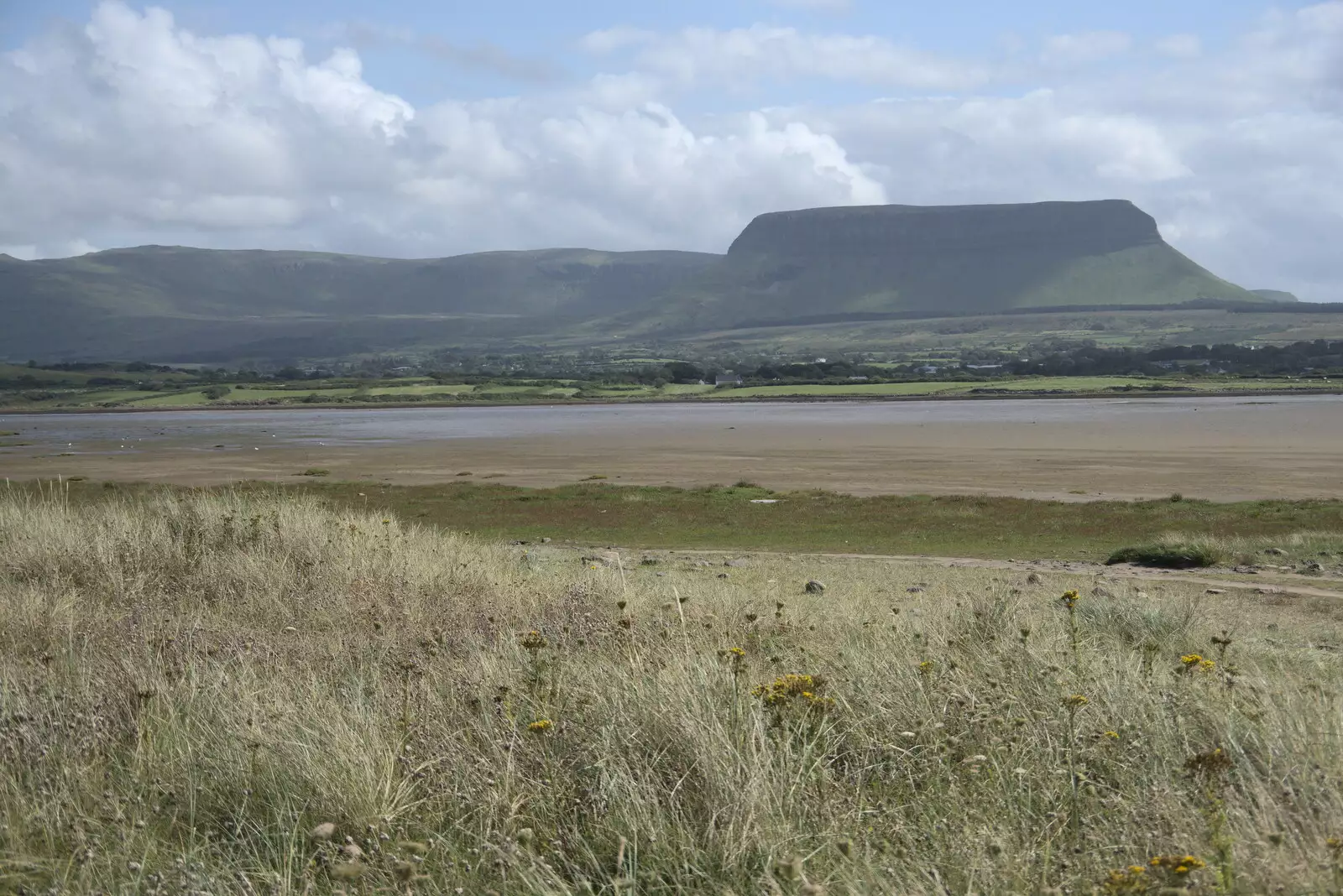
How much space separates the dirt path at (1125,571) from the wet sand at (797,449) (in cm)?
1176

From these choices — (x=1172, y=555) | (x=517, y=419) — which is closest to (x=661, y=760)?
(x=1172, y=555)

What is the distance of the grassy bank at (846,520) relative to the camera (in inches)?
857

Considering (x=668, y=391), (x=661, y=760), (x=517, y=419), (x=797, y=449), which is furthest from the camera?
(x=668, y=391)

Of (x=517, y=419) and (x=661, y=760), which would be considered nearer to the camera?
(x=661, y=760)

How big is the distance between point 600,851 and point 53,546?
9871 mm

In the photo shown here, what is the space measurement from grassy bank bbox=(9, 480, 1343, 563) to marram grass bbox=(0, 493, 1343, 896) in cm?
1305

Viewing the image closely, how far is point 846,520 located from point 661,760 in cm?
2128

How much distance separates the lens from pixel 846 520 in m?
26.3

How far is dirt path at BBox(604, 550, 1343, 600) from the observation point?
1559 centimetres

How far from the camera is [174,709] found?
6.19 metres

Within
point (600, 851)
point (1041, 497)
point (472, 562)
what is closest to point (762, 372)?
point (1041, 497)

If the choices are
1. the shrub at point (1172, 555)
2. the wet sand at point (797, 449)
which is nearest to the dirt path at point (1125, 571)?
the shrub at point (1172, 555)

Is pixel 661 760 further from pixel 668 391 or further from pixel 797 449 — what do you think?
pixel 668 391

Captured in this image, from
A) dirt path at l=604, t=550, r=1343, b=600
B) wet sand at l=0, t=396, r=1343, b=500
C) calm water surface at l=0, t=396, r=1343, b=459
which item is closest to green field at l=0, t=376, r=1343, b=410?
calm water surface at l=0, t=396, r=1343, b=459
